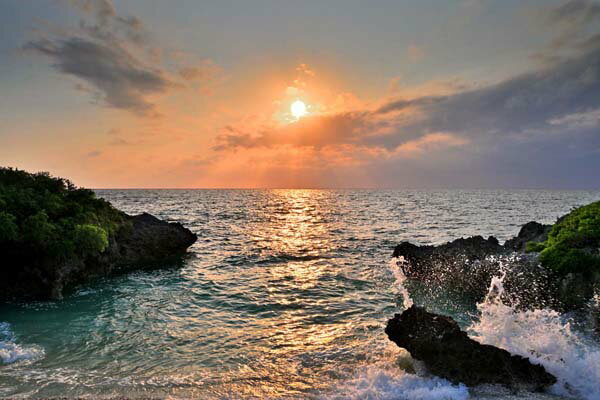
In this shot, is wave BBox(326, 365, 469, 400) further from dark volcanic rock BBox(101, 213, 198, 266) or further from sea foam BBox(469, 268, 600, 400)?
dark volcanic rock BBox(101, 213, 198, 266)

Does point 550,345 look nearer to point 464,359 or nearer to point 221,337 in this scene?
point 464,359

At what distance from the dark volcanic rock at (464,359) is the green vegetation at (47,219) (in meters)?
15.5

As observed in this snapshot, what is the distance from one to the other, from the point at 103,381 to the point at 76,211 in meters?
12.8

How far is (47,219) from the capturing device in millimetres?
17234

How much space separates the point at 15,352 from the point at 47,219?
8.51 metres

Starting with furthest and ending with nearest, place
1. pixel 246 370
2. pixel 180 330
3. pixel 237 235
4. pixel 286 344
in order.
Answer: pixel 237 235 → pixel 180 330 → pixel 286 344 → pixel 246 370

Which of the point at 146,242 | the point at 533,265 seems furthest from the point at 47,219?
the point at 533,265

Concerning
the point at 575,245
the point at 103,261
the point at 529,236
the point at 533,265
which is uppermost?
the point at 575,245

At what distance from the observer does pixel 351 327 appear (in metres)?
13.1

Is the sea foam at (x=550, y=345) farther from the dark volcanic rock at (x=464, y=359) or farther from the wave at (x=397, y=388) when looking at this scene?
the wave at (x=397, y=388)

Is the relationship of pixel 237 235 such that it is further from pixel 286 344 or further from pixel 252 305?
pixel 286 344

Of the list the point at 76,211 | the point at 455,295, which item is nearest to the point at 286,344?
the point at 455,295

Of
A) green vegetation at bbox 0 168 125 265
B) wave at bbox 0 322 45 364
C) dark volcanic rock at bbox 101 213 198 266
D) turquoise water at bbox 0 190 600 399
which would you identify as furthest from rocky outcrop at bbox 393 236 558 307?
green vegetation at bbox 0 168 125 265

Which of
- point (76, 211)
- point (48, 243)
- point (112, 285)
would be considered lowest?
point (112, 285)
